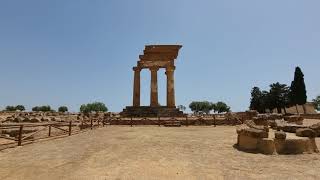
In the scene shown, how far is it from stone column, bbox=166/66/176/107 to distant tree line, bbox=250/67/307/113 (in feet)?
113

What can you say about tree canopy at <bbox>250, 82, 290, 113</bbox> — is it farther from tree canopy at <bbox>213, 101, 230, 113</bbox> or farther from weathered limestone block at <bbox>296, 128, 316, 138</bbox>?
weathered limestone block at <bbox>296, 128, 316, 138</bbox>

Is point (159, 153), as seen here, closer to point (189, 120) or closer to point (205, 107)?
point (189, 120)

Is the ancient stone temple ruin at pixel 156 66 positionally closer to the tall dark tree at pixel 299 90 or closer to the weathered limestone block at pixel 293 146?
the weathered limestone block at pixel 293 146

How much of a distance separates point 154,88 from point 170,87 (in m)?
2.14

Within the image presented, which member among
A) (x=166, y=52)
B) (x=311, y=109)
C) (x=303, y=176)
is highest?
(x=166, y=52)

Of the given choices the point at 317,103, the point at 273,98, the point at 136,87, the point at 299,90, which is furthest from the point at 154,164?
the point at 317,103

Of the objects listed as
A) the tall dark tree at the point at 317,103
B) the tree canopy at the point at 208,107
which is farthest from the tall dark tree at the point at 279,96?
the tree canopy at the point at 208,107

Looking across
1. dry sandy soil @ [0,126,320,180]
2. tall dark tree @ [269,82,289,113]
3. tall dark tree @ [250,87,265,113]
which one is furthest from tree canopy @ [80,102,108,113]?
dry sandy soil @ [0,126,320,180]

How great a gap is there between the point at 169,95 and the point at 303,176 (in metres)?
30.6

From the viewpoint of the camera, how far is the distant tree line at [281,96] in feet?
198

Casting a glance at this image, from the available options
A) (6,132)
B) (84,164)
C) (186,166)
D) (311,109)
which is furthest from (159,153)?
(311,109)

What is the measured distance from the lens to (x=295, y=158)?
9.40 metres

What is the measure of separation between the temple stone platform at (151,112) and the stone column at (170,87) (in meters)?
1.47

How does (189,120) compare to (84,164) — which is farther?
(189,120)
